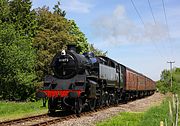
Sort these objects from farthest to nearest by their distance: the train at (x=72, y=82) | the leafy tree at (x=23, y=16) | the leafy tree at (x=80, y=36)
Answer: the leafy tree at (x=80, y=36), the leafy tree at (x=23, y=16), the train at (x=72, y=82)

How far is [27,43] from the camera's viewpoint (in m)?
39.3

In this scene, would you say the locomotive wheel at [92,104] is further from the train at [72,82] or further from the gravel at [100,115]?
the gravel at [100,115]

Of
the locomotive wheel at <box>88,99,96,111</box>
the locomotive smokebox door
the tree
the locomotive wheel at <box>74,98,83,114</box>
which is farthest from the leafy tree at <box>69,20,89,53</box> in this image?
the locomotive wheel at <box>74,98,83,114</box>

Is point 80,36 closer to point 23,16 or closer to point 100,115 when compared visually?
point 23,16

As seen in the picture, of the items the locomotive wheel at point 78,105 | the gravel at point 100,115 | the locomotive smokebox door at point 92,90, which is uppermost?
the locomotive smokebox door at point 92,90

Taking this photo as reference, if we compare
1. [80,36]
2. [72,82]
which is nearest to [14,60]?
[72,82]

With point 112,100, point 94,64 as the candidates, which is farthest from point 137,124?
point 112,100

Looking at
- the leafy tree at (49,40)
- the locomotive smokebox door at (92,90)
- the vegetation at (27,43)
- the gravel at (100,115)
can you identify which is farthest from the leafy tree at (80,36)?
the locomotive smokebox door at (92,90)

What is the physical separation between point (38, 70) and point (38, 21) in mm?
7771

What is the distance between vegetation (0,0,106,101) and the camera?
124ft

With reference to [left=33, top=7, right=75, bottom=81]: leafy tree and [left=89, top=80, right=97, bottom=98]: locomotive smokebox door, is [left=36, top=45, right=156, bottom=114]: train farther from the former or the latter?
[left=33, top=7, right=75, bottom=81]: leafy tree

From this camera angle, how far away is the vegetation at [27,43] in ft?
124

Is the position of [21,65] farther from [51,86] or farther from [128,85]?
[51,86]

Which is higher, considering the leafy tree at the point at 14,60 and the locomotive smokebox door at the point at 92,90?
the leafy tree at the point at 14,60
